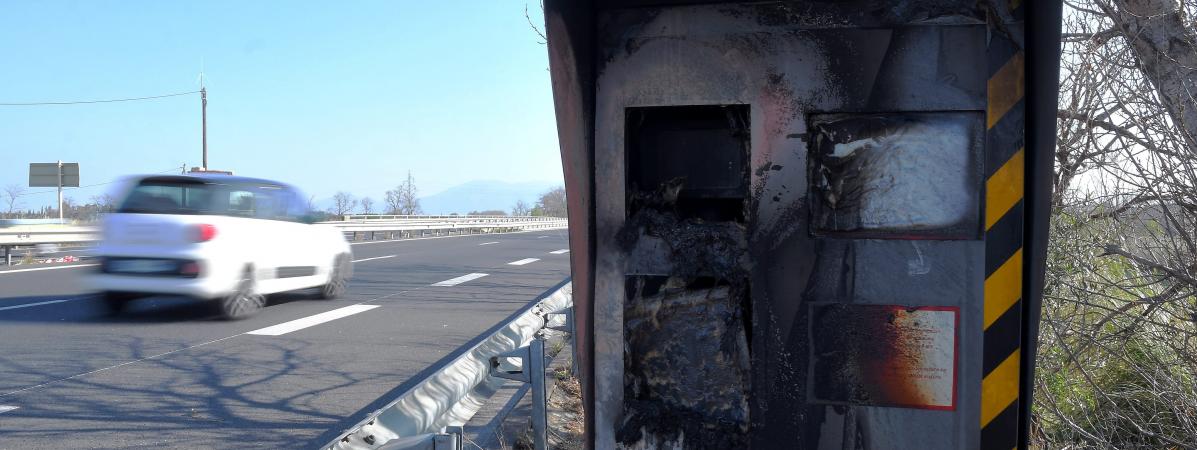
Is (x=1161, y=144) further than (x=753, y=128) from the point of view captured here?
Yes

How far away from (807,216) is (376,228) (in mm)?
34184

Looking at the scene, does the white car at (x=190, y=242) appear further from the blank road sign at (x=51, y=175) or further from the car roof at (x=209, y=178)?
the blank road sign at (x=51, y=175)

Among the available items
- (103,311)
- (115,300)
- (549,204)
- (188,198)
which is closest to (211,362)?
(188,198)

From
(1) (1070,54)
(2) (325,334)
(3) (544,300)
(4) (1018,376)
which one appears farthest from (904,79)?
(2) (325,334)

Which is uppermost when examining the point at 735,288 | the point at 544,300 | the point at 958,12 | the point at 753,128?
the point at 958,12

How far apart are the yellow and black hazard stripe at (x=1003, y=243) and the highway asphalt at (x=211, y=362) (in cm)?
349

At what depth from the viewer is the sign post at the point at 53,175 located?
29.2m

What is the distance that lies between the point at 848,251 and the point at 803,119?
1.01 feet

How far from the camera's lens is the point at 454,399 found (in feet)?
11.9

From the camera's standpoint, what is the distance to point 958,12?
1870 millimetres

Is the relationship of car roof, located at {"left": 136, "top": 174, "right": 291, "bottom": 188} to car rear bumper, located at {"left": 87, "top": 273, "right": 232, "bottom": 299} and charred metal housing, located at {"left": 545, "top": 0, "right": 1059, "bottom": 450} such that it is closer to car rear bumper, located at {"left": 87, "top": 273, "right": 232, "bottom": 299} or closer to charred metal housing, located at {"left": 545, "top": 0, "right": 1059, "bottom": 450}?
car rear bumper, located at {"left": 87, "top": 273, "right": 232, "bottom": 299}

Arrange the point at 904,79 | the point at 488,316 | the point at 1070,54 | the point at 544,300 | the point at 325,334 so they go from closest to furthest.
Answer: the point at 904,79, the point at 1070,54, the point at 544,300, the point at 325,334, the point at 488,316

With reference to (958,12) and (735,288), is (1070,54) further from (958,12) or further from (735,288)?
(735,288)

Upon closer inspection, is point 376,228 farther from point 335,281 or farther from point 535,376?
point 535,376
